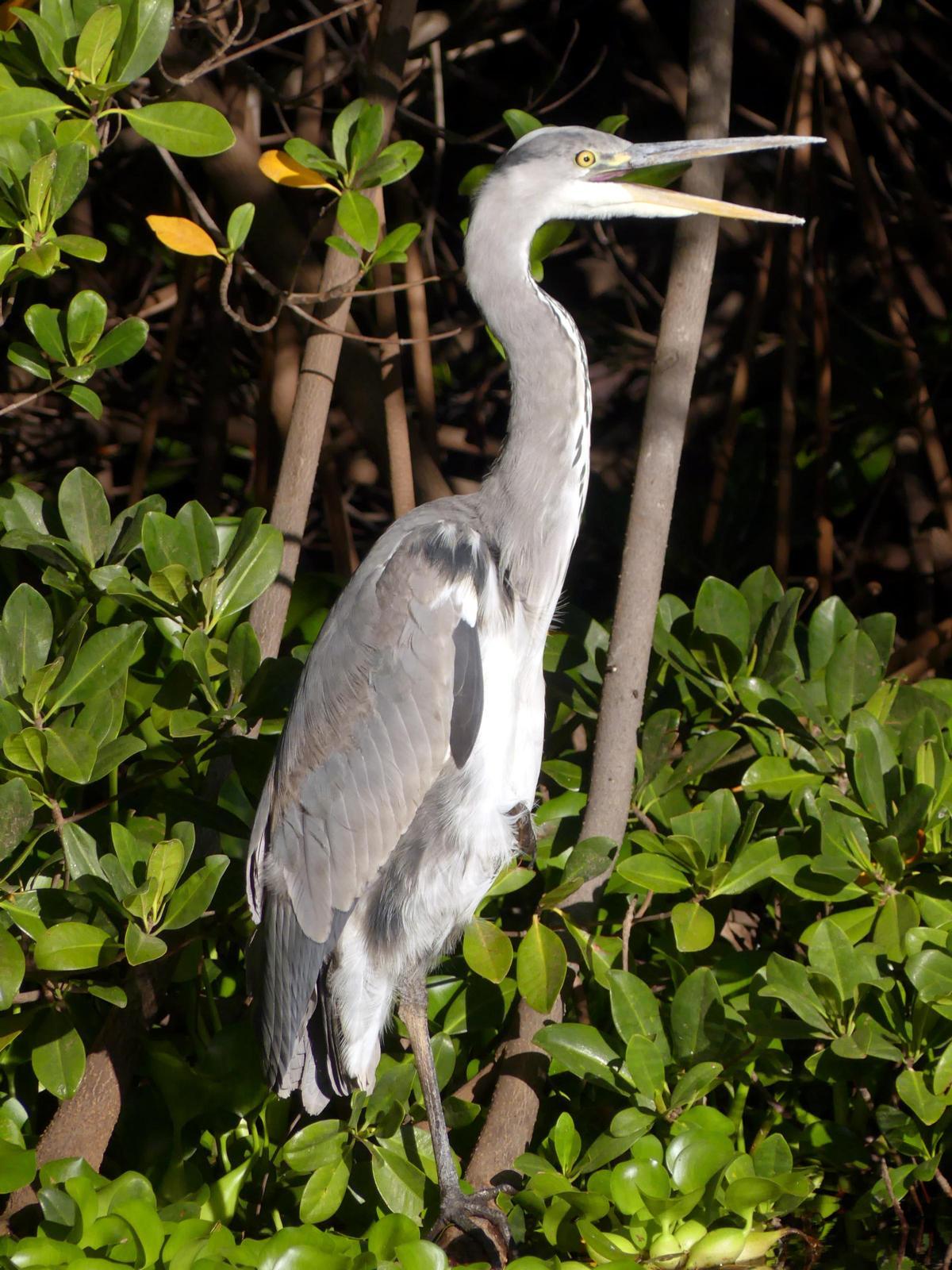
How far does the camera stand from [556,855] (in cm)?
225

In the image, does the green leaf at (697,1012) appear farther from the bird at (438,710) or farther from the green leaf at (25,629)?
the green leaf at (25,629)

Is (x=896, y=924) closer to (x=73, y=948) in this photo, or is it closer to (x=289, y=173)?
(x=73, y=948)

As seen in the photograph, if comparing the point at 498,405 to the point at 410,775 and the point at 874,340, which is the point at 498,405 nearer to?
the point at 874,340

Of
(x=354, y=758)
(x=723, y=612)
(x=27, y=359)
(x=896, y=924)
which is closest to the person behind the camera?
(x=896, y=924)

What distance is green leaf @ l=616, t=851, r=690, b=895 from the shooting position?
1942mm

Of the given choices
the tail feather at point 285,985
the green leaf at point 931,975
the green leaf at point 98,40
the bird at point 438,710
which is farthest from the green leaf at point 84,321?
the green leaf at point 931,975

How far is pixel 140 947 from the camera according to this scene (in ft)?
5.42

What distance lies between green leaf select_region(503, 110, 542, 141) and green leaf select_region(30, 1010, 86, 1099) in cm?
159

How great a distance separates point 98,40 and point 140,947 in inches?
47.5

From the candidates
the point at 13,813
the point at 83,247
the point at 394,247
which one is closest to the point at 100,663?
the point at 13,813

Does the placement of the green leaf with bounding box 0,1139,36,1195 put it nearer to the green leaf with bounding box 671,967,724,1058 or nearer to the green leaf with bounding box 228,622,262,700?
the green leaf with bounding box 228,622,262,700

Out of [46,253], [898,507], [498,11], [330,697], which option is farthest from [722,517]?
[46,253]

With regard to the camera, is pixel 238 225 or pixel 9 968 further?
pixel 238 225

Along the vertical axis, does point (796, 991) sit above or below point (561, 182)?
below
